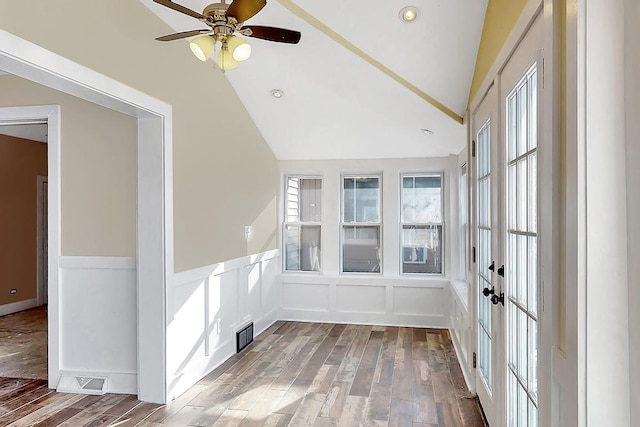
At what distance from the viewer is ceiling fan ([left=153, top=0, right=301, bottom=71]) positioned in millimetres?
2184

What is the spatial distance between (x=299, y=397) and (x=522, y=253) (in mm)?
2085

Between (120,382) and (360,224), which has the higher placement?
(360,224)

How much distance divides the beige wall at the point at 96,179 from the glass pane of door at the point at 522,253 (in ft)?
8.91

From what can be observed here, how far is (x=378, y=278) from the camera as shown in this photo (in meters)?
5.53

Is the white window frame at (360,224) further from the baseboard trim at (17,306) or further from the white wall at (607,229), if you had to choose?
the baseboard trim at (17,306)

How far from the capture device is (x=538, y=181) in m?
1.63

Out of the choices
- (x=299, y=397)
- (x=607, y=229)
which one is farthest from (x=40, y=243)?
(x=607, y=229)

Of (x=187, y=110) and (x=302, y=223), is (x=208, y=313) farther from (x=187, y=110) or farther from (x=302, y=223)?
(x=302, y=223)

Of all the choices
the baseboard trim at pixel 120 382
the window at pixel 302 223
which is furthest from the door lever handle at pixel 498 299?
the window at pixel 302 223

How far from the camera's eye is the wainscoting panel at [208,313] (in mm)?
3357

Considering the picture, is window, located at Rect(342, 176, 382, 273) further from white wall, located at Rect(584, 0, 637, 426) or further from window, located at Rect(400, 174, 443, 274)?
white wall, located at Rect(584, 0, 637, 426)

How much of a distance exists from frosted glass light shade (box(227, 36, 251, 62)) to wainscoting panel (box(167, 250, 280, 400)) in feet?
5.89

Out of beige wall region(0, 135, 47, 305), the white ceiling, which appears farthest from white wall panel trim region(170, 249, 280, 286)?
beige wall region(0, 135, 47, 305)

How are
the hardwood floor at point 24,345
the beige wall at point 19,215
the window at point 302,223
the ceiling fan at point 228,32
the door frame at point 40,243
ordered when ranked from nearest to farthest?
the ceiling fan at point 228,32 → the hardwood floor at point 24,345 → the window at point 302,223 → the beige wall at point 19,215 → the door frame at point 40,243
